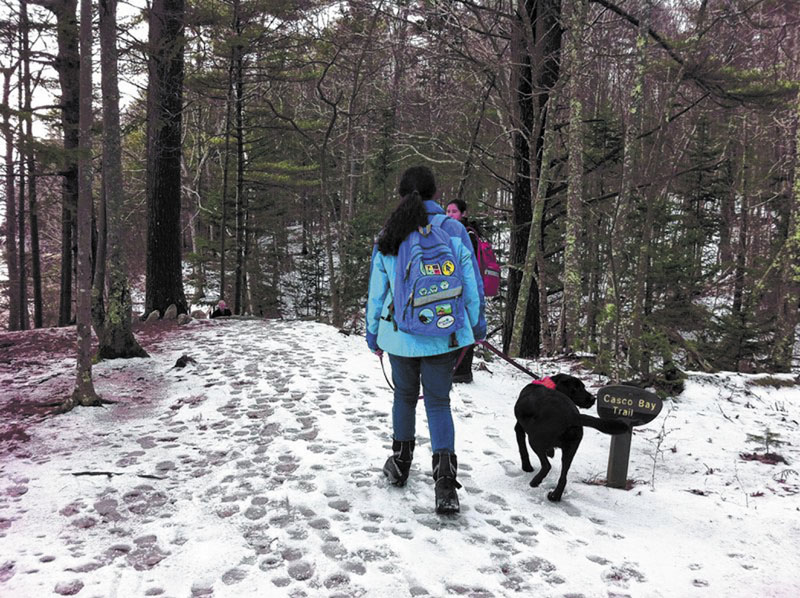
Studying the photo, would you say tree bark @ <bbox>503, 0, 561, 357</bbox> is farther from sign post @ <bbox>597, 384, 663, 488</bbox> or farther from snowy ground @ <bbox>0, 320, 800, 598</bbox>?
sign post @ <bbox>597, 384, 663, 488</bbox>

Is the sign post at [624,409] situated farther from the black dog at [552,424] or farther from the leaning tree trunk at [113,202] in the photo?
the leaning tree trunk at [113,202]

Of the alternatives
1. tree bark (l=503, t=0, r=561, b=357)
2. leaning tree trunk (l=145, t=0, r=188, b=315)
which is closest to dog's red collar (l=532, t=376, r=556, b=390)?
tree bark (l=503, t=0, r=561, b=357)

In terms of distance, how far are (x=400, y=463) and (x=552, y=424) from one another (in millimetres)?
1073

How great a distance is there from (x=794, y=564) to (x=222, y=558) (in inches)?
119

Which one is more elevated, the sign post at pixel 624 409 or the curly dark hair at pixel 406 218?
the curly dark hair at pixel 406 218

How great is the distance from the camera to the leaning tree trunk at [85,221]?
4.90 m

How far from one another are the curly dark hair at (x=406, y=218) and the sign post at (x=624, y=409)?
1.82 m

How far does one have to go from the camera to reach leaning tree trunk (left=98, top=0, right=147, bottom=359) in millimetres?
6031

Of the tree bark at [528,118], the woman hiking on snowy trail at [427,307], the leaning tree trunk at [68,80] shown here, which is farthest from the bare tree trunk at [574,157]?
the leaning tree trunk at [68,80]

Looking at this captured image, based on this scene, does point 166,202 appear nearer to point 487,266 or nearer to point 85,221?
point 85,221

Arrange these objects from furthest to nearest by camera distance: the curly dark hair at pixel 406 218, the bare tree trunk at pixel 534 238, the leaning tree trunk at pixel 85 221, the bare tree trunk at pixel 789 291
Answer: the bare tree trunk at pixel 789 291 → the bare tree trunk at pixel 534 238 → the leaning tree trunk at pixel 85 221 → the curly dark hair at pixel 406 218

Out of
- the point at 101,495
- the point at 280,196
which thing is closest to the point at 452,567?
the point at 101,495

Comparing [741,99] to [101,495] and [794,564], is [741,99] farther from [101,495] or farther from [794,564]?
[101,495]

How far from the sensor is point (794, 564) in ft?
8.57
